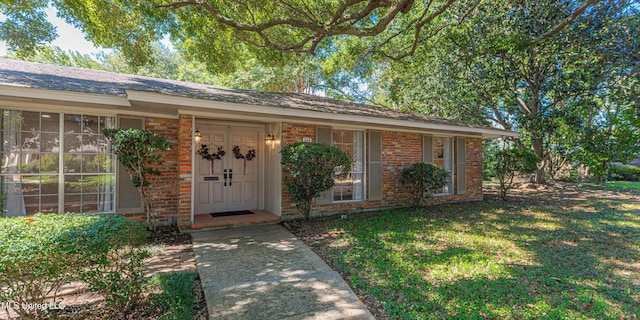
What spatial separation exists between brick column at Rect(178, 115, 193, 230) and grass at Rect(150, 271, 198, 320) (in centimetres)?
244

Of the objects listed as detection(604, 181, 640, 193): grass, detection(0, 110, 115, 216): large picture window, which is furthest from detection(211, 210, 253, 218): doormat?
detection(604, 181, 640, 193): grass

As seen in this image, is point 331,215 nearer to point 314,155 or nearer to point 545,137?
point 314,155

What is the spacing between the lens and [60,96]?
14.1 ft

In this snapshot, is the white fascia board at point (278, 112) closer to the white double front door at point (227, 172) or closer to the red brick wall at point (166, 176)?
the red brick wall at point (166, 176)

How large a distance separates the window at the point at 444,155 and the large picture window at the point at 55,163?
8.62 meters

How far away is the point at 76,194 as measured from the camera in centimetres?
512

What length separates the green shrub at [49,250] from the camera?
1.98 m

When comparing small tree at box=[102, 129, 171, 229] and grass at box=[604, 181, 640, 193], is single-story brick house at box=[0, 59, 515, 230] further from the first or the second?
grass at box=[604, 181, 640, 193]

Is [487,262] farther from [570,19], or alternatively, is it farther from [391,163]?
[570,19]

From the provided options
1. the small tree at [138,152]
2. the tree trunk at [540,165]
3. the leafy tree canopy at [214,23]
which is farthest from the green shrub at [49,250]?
the tree trunk at [540,165]

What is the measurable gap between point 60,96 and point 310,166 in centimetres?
432

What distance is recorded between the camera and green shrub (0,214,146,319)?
198 centimetres

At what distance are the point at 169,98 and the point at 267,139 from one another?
2476mm

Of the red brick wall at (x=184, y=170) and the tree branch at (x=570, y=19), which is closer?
the red brick wall at (x=184, y=170)
